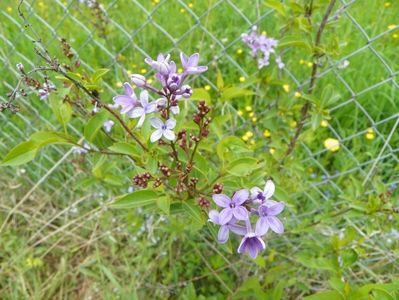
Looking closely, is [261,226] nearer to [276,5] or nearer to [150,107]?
[150,107]

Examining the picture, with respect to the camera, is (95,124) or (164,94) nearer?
(164,94)

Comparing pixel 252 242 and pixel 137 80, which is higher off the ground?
pixel 137 80

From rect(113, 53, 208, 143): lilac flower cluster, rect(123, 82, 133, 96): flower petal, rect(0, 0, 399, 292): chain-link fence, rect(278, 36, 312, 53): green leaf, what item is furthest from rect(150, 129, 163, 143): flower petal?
rect(0, 0, 399, 292): chain-link fence

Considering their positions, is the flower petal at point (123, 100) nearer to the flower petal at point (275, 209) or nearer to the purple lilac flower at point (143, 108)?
the purple lilac flower at point (143, 108)

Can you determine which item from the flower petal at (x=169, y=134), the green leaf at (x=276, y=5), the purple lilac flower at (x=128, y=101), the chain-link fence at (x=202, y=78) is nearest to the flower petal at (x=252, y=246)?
the flower petal at (x=169, y=134)

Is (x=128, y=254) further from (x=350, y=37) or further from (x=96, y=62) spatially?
(x=350, y=37)

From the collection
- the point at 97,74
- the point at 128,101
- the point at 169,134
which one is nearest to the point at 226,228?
the point at 169,134

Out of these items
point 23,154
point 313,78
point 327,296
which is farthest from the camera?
point 313,78
